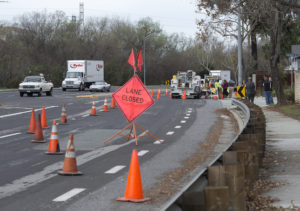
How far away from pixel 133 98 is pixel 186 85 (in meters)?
34.9

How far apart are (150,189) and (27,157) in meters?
4.66

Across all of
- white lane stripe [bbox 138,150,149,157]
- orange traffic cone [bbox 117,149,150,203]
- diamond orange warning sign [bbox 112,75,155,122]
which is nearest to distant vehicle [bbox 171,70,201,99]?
diamond orange warning sign [bbox 112,75,155,122]

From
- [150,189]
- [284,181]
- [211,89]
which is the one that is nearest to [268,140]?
[284,181]

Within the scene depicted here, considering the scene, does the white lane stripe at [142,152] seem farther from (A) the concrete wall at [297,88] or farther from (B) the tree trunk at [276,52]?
(A) the concrete wall at [297,88]

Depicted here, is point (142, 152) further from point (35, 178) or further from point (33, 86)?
point (33, 86)

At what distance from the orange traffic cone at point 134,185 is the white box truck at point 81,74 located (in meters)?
57.9

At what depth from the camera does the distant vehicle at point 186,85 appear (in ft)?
165

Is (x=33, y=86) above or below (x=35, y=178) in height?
above

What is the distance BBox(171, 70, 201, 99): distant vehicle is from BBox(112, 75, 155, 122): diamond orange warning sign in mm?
33615

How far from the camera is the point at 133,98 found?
54.1 feet

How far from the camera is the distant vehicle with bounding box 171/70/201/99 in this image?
50219 millimetres

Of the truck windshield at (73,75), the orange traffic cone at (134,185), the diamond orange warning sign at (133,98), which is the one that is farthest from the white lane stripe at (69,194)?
the truck windshield at (73,75)

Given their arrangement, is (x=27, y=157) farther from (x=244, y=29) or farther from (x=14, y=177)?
(x=244, y=29)

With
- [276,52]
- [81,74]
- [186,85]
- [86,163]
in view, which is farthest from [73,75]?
[86,163]
